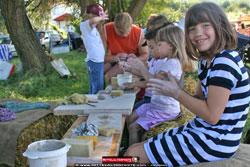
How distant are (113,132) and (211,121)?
0.66m

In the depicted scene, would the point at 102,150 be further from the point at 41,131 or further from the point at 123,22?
the point at 123,22

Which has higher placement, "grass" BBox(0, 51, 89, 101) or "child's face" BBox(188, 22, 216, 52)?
"child's face" BBox(188, 22, 216, 52)

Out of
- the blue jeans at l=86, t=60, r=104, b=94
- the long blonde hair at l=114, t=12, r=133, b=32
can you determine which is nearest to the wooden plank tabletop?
the blue jeans at l=86, t=60, r=104, b=94

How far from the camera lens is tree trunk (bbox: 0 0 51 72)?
683 centimetres

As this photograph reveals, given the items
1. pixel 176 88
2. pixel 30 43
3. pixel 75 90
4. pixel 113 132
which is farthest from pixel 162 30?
pixel 30 43

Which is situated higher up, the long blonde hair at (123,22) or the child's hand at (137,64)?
the long blonde hair at (123,22)

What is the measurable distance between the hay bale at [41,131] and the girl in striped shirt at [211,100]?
146cm

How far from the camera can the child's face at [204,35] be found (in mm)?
1746

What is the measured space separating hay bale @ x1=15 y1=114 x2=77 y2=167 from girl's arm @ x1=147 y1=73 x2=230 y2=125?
A: 68.2 inches

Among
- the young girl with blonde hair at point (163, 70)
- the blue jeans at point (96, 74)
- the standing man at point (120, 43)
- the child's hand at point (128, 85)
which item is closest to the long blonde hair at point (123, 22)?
the standing man at point (120, 43)

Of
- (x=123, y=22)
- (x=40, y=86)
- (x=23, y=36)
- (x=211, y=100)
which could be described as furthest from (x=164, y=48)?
(x=23, y=36)

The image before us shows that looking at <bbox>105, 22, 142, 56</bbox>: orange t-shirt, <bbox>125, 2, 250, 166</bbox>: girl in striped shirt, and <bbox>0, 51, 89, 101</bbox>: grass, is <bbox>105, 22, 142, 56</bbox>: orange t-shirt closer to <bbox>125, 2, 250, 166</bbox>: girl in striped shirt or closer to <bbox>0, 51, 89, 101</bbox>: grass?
<bbox>0, 51, 89, 101</bbox>: grass

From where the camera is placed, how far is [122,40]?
4844mm

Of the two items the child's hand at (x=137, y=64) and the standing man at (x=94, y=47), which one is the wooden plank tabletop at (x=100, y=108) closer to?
the child's hand at (x=137, y=64)
